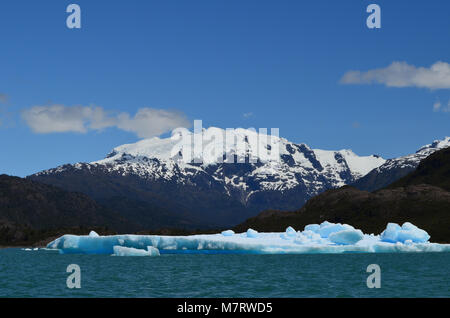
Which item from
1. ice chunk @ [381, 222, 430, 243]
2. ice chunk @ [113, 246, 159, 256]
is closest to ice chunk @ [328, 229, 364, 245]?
ice chunk @ [381, 222, 430, 243]

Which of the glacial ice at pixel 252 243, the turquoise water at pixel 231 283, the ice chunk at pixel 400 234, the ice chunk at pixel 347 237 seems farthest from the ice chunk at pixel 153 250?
the ice chunk at pixel 400 234

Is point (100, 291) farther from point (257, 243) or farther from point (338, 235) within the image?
point (338, 235)

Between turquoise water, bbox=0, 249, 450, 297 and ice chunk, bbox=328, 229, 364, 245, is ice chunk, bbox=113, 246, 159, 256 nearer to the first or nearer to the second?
turquoise water, bbox=0, 249, 450, 297

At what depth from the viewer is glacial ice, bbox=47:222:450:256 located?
113188mm

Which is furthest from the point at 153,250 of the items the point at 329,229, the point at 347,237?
the point at 347,237
